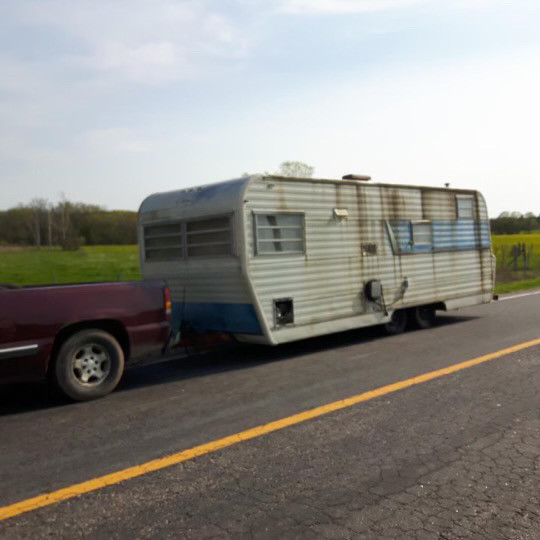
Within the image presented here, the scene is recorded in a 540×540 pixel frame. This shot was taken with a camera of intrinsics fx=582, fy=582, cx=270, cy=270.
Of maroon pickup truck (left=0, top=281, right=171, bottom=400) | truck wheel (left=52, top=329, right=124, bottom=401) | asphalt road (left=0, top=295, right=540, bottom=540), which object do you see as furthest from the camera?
truck wheel (left=52, top=329, right=124, bottom=401)

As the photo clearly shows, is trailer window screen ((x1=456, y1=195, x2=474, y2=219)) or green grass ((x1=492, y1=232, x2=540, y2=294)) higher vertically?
trailer window screen ((x1=456, y1=195, x2=474, y2=219))

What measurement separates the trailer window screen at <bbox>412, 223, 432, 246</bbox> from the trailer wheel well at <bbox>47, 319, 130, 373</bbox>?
18.9 ft

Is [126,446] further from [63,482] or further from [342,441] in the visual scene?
[342,441]

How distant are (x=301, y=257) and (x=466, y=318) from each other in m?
5.06

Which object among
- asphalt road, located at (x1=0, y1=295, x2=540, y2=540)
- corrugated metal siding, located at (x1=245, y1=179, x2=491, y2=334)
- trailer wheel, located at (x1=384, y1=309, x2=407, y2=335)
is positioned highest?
corrugated metal siding, located at (x1=245, y1=179, x2=491, y2=334)

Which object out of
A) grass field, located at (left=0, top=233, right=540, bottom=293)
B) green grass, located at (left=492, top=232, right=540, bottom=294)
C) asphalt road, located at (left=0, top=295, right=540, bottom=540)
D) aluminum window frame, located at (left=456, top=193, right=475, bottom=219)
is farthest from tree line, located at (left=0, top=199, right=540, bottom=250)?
asphalt road, located at (left=0, top=295, right=540, bottom=540)

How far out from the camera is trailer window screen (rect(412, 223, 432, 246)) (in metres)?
10.5

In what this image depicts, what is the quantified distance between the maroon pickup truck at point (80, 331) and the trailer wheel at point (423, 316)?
5.27 meters

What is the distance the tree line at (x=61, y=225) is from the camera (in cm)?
6200

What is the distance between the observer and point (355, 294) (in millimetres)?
9375

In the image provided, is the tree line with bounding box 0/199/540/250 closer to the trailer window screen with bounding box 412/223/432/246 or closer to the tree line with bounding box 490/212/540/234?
the tree line with bounding box 490/212/540/234

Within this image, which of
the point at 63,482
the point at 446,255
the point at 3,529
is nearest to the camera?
the point at 3,529

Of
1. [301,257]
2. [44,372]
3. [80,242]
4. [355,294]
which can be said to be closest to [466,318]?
[355,294]

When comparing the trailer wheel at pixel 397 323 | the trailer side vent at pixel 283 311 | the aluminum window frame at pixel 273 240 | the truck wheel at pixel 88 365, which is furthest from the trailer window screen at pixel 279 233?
A: the trailer wheel at pixel 397 323
